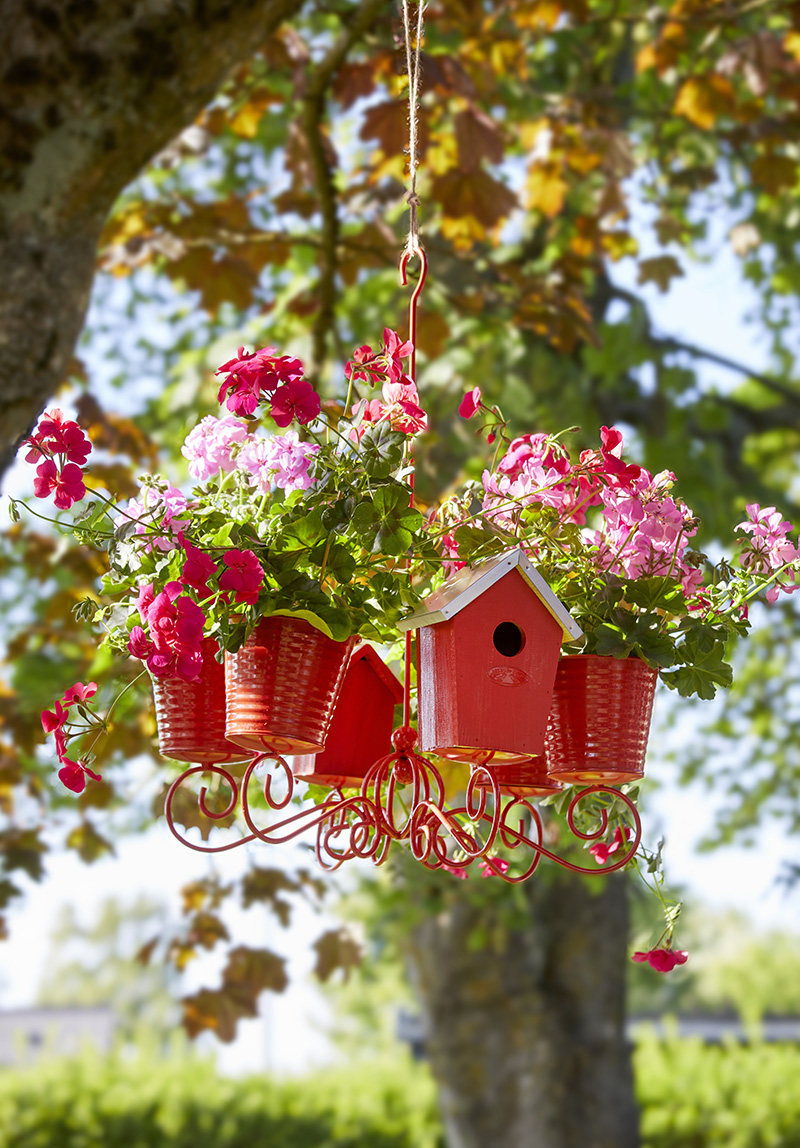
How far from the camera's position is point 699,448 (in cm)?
680

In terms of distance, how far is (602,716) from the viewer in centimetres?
176

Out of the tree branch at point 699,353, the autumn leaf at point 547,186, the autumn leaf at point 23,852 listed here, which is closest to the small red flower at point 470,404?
the autumn leaf at point 23,852

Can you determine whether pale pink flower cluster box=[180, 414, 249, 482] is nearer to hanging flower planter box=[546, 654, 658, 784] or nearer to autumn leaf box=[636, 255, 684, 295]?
hanging flower planter box=[546, 654, 658, 784]

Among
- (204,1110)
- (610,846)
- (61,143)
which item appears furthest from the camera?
(204,1110)

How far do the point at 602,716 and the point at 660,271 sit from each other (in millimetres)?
3432

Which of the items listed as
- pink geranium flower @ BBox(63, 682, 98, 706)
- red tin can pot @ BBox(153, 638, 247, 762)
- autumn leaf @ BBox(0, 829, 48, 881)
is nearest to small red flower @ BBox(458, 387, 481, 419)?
red tin can pot @ BBox(153, 638, 247, 762)

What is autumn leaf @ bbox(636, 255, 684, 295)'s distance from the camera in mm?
4746

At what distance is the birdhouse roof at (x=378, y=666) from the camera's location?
1.90 metres

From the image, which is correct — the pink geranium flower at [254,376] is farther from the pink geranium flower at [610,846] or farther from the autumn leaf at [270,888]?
the autumn leaf at [270,888]

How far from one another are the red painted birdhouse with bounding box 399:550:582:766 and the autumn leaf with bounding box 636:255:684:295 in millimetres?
3407

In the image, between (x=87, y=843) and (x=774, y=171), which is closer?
(x=87, y=843)

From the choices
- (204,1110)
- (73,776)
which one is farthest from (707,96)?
(204,1110)

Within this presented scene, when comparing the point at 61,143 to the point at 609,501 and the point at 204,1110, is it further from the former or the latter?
the point at 204,1110

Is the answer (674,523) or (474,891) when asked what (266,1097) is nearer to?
(474,891)
